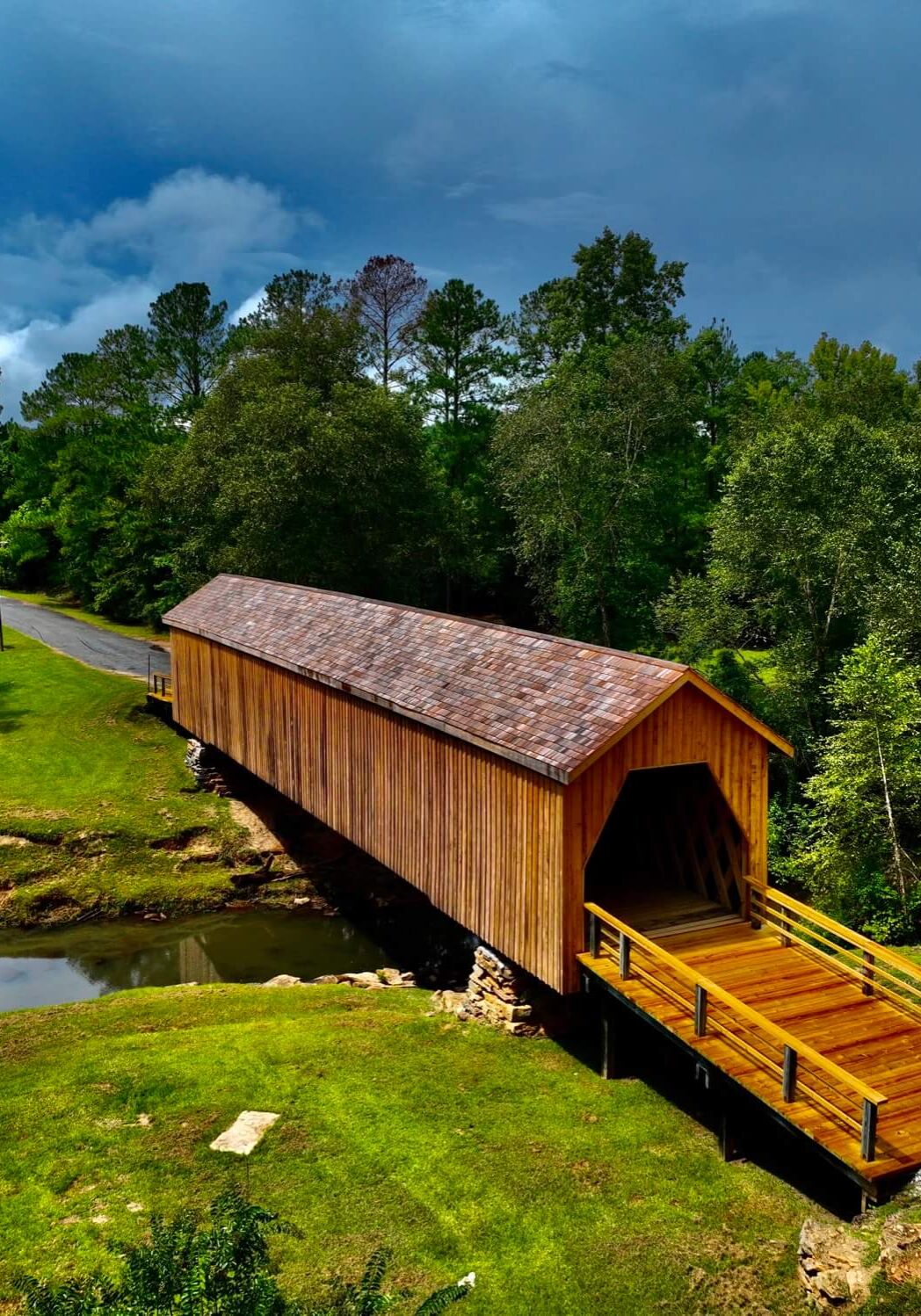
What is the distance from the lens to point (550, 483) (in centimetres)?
3238

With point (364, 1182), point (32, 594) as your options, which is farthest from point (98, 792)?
point (32, 594)

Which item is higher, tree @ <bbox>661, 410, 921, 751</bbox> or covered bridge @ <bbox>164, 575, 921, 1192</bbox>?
tree @ <bbox>661, 410, 921, 751</bbox>

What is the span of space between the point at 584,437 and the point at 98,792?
1972 cm

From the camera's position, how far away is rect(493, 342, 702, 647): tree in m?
31.9

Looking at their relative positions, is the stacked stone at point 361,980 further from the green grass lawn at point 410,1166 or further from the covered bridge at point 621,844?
the green grass lawn at point 410,1166

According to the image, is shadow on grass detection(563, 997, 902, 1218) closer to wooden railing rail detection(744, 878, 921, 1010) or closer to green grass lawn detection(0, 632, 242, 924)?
wooden railing rail detection(744, 878, 921, 1010)

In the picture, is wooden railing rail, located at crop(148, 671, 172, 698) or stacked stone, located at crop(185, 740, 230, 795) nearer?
stacked stone, located at crop(185, 740, 230, 795)

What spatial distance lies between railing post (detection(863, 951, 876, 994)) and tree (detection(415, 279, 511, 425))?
118 ft

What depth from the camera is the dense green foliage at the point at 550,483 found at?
22.3 metres

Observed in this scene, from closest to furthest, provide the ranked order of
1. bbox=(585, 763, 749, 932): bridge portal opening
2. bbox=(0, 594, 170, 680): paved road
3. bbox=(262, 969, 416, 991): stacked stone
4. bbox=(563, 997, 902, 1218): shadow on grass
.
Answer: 1. bbox=(563, 997, 902, 1218): shadow on grass
2. bbox=(585, 763, 749, 932): bridge portal opening
3. bbox=(262, 969, 416, 991): stacked stone
4. bbox=(0, 594, 170, 680): paved road

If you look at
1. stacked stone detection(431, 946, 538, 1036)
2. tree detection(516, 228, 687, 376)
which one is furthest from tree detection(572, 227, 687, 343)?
stacked stone detection(431, 946, 538, 1036)

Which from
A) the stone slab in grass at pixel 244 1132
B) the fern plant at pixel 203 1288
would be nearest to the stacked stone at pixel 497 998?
the stone slab in grass at pixel 244 1132

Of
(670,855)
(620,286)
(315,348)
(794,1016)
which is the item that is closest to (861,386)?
(620,286)

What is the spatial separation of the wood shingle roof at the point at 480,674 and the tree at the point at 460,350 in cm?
2441
